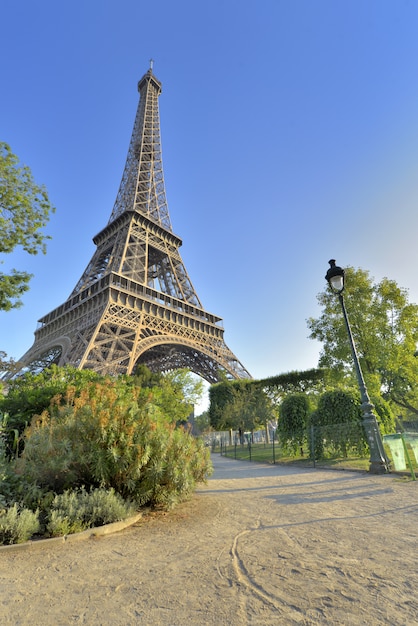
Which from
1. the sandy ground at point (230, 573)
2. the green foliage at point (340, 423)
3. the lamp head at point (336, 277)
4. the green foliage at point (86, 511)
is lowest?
the sandy ground at point (230, 573)

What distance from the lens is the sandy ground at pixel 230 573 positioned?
7.73ft

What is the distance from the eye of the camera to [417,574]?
9.44ft

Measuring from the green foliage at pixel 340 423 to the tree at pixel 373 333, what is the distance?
4.24 meters

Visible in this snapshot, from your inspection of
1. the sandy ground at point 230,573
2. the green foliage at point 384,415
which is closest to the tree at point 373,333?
the green foliage at point 384,415

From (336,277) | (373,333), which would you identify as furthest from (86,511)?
(373,333)

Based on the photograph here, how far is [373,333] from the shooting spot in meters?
18.8

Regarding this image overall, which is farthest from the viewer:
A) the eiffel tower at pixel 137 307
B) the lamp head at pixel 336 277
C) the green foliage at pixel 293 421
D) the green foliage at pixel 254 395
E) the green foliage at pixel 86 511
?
the green foliage at pixel 254 395

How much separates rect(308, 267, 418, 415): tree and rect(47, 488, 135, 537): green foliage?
51.1 ft

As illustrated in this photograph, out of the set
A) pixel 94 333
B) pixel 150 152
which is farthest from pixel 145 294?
pixel 150 152

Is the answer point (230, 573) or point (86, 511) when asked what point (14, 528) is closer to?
point (86, 511)

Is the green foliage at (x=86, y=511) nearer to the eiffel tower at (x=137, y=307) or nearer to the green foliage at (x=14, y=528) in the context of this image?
the green foliage at (x=14, y=528)

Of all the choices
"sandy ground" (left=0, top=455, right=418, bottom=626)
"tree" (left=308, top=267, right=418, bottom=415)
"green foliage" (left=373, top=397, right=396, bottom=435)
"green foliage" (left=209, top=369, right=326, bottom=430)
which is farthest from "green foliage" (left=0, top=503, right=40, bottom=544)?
Answer: "green foliage" (left=209, top=369, right=326, bottom=430)

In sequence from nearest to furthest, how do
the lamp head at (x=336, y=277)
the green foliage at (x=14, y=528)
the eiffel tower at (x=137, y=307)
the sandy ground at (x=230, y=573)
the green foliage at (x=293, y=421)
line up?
the sandy ground at (x=230, y=573) → the green foliage at (x=14, y=528) → the lamp head at (x=336, y=277) → the green foliage at (x=293, y=421) → the eiffel tower at (x=137, y=307)

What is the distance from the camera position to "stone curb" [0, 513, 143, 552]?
12.7 ft
